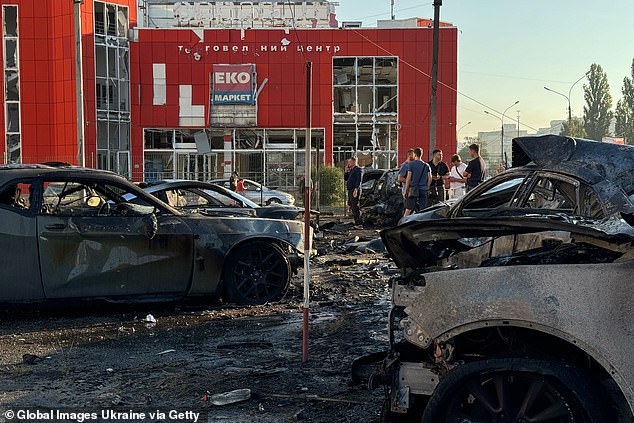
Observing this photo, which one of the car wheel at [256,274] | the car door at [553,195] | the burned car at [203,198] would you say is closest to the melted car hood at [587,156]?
the car door at [553,195]

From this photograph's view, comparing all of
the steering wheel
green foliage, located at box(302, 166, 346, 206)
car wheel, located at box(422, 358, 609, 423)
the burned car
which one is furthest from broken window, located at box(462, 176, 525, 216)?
green foliage, located at box(302, 166, 346, 206)

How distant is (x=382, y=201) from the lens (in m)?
19.6

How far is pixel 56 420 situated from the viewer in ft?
16.1

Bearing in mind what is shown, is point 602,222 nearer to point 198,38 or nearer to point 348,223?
point 348,223

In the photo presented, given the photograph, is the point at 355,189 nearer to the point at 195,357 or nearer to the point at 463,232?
the point at 195,357

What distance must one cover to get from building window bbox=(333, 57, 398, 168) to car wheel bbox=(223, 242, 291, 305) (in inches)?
1387

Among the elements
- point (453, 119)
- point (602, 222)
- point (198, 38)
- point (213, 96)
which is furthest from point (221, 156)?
point (602, 222)

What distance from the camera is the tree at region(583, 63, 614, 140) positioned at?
257 ft

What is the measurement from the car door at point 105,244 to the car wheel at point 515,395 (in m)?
4.78

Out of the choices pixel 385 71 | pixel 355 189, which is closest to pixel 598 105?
pixel 385 71

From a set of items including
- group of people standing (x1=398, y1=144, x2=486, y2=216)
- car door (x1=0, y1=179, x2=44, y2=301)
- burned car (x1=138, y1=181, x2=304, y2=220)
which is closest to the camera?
car door (x1=0, y1=179, x2=44, y2=301)

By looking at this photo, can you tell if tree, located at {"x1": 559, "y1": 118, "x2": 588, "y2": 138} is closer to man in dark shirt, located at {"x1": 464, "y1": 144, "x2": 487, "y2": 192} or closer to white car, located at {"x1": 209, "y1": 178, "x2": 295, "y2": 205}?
white car, located at {"x1": 209, "y1": 178, "x2": 295, "y2": 205}

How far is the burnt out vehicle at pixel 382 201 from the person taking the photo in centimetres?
1916

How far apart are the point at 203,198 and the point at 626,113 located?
71.6 metres
